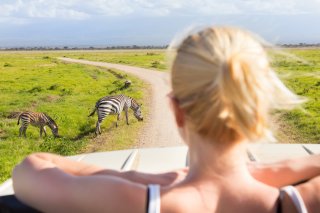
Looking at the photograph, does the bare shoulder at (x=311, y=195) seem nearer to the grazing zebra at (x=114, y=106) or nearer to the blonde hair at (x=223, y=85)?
the blonde hair at (x=223, y=85)

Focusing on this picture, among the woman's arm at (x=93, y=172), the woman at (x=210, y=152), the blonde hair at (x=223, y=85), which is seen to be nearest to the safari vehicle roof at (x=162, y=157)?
the woman's arm at (x=93, y=172)

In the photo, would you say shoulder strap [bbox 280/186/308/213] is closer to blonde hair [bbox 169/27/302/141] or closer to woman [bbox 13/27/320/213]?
woman [bbox 13/27/320/213]

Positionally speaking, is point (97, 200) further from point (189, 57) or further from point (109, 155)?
point (109, 155)

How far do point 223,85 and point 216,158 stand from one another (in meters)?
0.22

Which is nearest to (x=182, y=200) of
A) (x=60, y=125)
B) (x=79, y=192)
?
(x=79, y=192)

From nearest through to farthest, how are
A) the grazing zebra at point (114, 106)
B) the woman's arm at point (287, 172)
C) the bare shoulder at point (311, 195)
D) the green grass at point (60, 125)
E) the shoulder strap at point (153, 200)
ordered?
the shoulder strap at point (153, 200) → the bare shoulder at point (311, 195) → the woman's arm at point (287, 172) → the green grass at point (60, 125) → the grazing zebra at point (114, 106)

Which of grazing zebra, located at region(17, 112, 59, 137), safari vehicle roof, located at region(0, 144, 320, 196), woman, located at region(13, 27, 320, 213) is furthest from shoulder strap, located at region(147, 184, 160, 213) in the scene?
grazing zebra, located at region(17, 112, 59, 137)

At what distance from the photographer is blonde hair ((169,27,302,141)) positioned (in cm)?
134

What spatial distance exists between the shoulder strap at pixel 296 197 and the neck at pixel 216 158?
0.44ft

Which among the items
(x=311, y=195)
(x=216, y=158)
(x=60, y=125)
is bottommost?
(x=60, y=125)

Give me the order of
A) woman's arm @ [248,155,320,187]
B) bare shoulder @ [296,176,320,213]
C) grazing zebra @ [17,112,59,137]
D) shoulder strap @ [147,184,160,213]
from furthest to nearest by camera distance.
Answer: grazing zebra @ [17,112,59,137] → woman's arm @ [248,155,320,187] → bare shoulder @ [296,176,320,213] → shoulder strap @ [147,184,160,213]

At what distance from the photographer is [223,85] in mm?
1333

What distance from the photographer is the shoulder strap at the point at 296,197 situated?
4.65 feet

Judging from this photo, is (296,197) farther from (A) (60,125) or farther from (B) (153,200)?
(A) (60,125)
